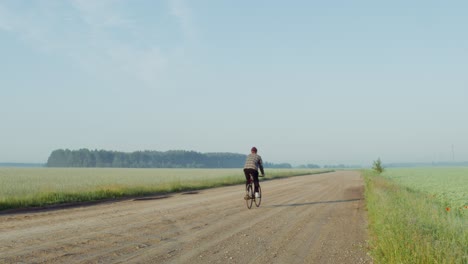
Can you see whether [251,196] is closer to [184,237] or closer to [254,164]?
[254,164]

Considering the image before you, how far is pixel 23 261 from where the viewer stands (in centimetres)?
688

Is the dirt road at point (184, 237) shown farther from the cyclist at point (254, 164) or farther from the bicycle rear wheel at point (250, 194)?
the cyclist at point (254, 164)

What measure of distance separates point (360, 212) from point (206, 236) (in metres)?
8.06

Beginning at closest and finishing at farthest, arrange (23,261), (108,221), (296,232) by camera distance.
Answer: (23,261)
(296,232)
(108,221)

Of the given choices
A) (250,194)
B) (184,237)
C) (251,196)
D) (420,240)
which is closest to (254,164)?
(251,196)

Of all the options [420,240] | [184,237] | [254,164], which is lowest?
[184,237]

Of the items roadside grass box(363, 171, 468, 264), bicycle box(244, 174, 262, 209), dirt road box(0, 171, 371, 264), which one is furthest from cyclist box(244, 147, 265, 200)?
roadside grass box(363, 171, 468, 264)

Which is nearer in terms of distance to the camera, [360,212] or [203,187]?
[360,212]

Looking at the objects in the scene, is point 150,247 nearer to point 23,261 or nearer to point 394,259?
point 23,261

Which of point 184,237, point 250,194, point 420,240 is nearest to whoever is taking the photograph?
point 420,240

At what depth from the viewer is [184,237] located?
9.55 metres

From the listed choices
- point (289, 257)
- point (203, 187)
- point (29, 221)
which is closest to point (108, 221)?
point (29, 221)

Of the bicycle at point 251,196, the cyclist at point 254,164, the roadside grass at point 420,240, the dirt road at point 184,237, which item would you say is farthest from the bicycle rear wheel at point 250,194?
the roadside grass at point 420,240

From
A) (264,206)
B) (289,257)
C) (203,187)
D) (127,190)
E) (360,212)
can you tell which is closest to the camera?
(289,257)
